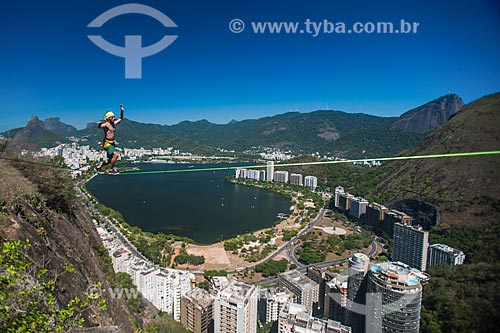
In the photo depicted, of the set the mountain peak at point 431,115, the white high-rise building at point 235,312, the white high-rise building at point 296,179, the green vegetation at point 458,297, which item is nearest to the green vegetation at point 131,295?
the white high-rise building at point 235,312

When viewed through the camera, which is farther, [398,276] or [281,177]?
[281,177]

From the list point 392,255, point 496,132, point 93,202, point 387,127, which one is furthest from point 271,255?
point 387,127

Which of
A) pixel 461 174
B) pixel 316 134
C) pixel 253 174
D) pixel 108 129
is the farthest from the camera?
pixel 316 134

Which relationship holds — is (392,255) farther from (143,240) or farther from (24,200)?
(24,200)

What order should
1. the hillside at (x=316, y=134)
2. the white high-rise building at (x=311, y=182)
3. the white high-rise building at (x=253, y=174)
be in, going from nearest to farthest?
the white high-rise building at (x=311, y=182)
the white high-rise building at (x=253, y=174)
the hillside at (x=316, y=134)

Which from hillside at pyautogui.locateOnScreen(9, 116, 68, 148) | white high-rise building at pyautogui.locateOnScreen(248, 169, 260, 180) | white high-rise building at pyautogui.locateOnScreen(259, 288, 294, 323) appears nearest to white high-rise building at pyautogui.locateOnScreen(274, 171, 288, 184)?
white high-rise building at pyautogui.locateOnScreen(248, 169, 260, 180)

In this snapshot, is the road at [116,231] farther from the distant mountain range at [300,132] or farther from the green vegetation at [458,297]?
the distant mountain range at [300,132]

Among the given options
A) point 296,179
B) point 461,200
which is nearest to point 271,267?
point 461,200

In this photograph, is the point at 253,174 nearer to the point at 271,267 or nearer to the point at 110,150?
the point at 271,267
